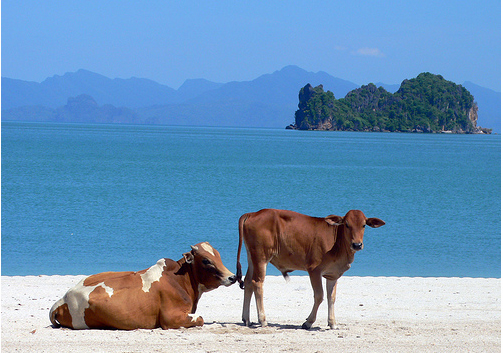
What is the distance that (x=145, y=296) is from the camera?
9.19m

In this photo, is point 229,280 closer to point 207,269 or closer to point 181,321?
point 207,269

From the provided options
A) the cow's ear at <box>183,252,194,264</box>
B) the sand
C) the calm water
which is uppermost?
the cow's ear at <box>183,252,194,264</box>

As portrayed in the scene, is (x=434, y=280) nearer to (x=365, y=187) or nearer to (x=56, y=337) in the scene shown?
(x=56, y=337)

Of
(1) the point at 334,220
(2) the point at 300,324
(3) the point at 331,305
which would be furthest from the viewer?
(2) the point at 300,324

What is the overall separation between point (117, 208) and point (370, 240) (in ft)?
58.9

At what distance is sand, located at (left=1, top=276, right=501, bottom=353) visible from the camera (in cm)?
862

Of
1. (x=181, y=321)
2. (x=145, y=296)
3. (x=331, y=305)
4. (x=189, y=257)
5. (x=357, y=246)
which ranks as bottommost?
(x=181, y=321)

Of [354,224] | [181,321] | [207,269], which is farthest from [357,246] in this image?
[181,321]

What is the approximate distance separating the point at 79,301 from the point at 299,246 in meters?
3.03

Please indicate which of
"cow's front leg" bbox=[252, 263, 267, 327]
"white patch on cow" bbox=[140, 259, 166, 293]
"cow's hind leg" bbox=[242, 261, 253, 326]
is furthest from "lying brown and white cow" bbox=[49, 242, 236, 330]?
"cow's hind leg" bbox=[242, 261, 253, 326]

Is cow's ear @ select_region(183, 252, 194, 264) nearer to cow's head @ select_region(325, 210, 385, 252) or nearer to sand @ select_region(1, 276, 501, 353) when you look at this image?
sand @ select_region(1, 276, 501, 353)

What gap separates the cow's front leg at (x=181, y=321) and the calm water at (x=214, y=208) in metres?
12.1

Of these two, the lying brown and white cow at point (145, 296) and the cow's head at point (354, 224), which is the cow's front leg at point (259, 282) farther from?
the cow's head at point (354, 224)

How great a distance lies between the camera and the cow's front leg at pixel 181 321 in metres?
9.28
